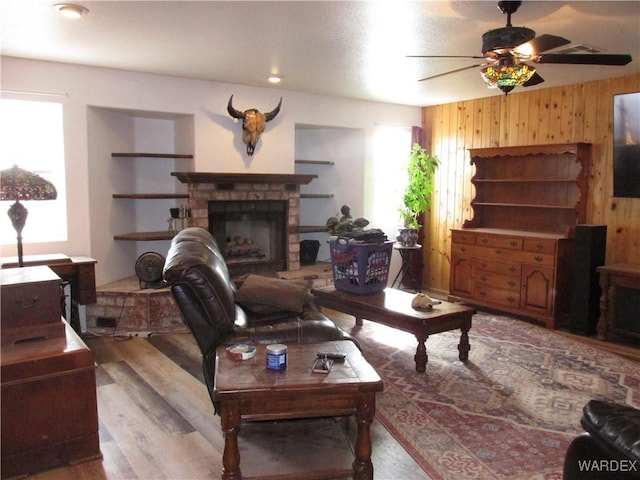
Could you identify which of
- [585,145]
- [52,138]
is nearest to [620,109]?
[585,145]

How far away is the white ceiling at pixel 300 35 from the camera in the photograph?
114 inches

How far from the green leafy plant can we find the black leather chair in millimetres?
4425

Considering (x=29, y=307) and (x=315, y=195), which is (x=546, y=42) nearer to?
(x=29, y=307)

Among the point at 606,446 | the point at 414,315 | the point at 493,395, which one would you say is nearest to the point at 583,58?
the point at 414,315

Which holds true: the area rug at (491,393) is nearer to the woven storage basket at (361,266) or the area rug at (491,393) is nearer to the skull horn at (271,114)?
the woven storage basket at (361,266)

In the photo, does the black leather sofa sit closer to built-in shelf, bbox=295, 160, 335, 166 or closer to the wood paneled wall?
built-in shelf, bbox=295, 160, 335, 166

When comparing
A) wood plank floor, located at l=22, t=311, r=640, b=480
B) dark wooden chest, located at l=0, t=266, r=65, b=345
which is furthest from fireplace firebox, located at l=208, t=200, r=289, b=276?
dark wooden chest, located at l=0, t=266, r=65, b=345

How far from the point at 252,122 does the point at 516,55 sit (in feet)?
9.62

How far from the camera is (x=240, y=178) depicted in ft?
16.8

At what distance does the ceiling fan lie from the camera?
104 inches

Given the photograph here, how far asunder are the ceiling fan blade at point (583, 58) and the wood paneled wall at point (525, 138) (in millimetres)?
1993

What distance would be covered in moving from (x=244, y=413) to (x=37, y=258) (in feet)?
9.28

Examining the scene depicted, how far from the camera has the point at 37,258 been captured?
13.3 ft

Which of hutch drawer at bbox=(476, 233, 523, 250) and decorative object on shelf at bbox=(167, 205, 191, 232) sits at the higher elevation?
decorative object on shelf at bbox=(167, 205, 191, 232)
